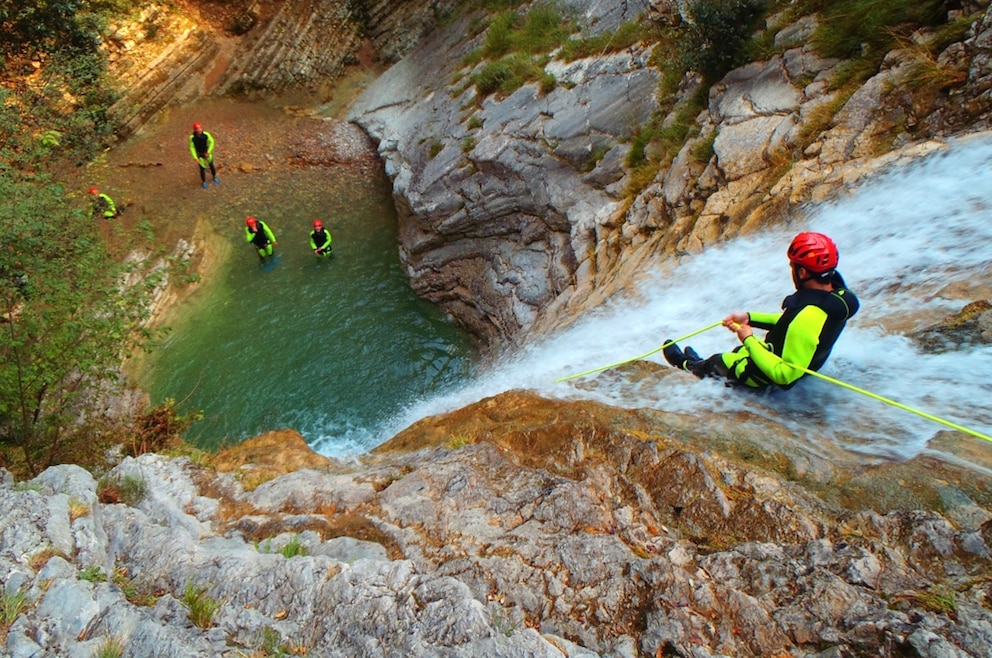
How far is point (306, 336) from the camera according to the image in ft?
39.5

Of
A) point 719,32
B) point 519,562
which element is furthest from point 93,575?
point 719,32

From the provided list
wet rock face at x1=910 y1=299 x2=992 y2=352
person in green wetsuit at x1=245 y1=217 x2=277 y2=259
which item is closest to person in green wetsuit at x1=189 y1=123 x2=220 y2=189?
person in green wetsuit at x1=245 y1=217 x2=277 y2=259

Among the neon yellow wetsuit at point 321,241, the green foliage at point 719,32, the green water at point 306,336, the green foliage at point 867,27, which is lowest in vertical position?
the green water at point 306,336

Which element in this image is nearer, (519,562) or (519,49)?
(519,562)

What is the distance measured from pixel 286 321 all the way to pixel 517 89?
7.11 meters

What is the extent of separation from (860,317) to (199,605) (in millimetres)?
5772

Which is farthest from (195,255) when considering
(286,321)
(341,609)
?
(341,609)

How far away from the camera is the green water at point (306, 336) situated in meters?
10.5

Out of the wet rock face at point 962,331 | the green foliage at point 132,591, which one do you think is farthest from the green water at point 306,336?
the wet rock face at point 962,331

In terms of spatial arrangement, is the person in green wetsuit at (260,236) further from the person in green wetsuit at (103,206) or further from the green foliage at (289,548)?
the green foliage at (289,548)

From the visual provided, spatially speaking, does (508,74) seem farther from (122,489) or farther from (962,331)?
(122,489)

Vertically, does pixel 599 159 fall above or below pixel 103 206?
below

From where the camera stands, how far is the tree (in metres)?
7.02

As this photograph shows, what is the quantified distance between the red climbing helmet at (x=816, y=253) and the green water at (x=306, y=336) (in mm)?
6758
